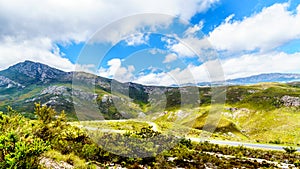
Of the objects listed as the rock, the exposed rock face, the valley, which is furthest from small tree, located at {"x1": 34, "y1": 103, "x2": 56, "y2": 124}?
the exposed rock face

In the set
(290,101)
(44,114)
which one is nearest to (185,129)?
(44,114)

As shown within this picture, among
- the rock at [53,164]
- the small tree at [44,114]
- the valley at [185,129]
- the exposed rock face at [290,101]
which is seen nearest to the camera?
the rock at [53,164]

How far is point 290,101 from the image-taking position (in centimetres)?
17050

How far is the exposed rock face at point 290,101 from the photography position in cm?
16435

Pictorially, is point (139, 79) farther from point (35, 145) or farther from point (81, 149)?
point (35, 145)

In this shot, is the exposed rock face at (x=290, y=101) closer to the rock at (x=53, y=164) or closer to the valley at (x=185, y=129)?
the valley at (x=185, y=129)

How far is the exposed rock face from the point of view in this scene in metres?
164

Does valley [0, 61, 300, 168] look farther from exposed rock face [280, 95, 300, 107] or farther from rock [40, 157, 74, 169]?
rock [40, 157, 74, 169]

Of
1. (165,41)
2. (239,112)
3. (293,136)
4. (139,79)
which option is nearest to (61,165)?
(139,79)

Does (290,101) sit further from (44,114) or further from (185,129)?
(44,114)

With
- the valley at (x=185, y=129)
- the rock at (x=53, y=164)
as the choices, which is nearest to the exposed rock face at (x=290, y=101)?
the valley at (x=185, y=129)

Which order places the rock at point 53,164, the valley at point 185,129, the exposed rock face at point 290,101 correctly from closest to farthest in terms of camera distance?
the rock at point 53,164 → the valley at point 185,129 → the exposed rock face at point 290,101

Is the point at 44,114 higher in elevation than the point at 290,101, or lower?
lower

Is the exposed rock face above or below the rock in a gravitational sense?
above
